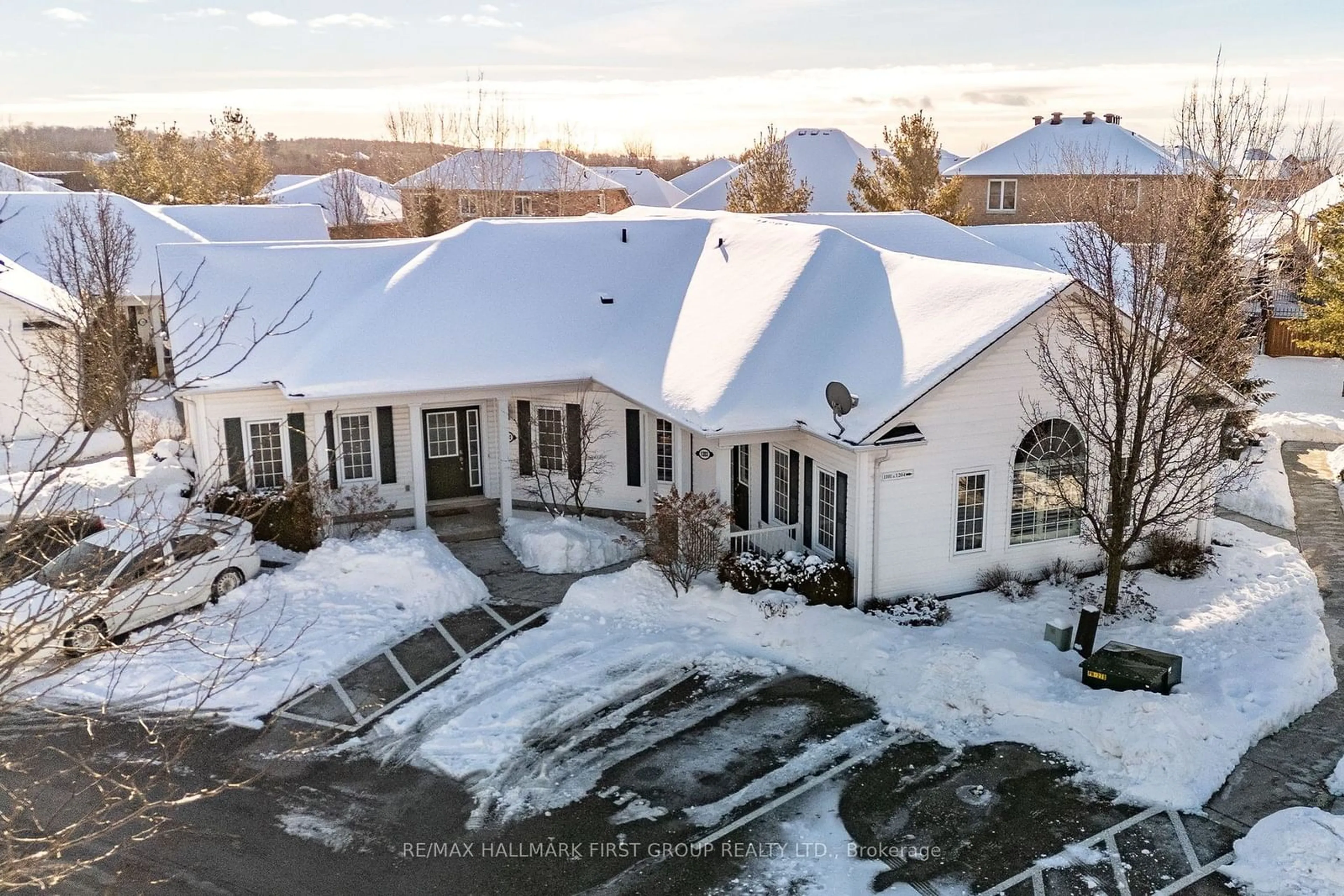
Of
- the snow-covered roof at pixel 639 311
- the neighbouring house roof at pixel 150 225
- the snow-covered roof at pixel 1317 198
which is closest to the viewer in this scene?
the snow-covered roof at pixel 639 311

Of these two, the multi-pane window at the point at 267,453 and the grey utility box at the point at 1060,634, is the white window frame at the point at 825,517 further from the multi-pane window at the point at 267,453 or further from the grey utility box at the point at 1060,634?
the multi-pane window at the point at 267,453

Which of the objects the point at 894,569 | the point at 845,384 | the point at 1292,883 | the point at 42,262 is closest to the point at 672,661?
the point at 894,569

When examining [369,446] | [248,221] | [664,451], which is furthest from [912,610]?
[248,221]

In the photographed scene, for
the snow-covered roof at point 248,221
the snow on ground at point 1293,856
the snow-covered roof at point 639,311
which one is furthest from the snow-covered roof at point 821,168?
the snow on ground at point 1293,856

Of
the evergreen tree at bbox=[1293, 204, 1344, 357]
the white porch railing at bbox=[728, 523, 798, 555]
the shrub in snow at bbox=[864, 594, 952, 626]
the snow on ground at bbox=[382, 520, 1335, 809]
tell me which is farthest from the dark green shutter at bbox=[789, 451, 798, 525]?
the evergreen tree at bbox=[1293, 204, 1344, 357]

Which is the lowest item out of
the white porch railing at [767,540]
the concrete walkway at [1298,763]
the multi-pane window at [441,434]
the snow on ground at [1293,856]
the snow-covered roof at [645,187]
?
the concrete walkway at [1298,763]

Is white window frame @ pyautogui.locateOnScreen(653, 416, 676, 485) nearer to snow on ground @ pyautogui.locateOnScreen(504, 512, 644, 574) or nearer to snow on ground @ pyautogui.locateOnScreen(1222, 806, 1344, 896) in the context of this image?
snow on ground @ pyautogui.locateOnScreen(504, 512, 644, 574)
